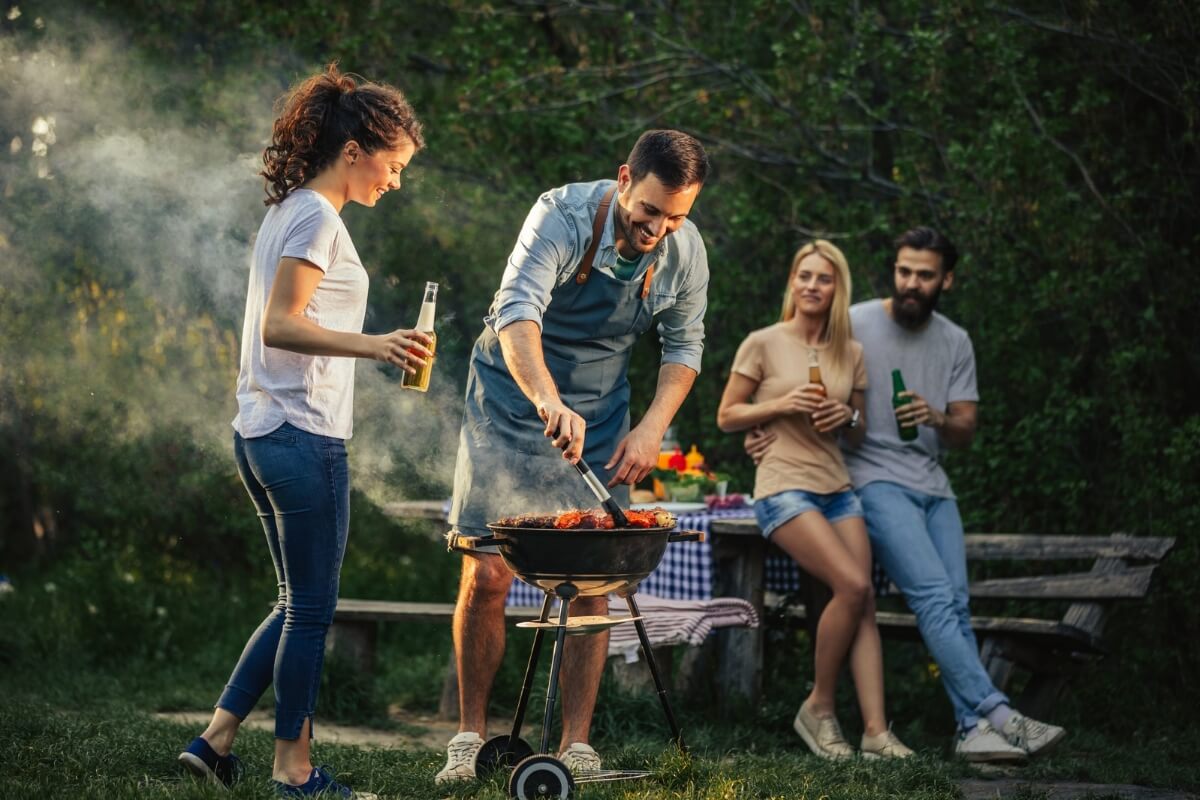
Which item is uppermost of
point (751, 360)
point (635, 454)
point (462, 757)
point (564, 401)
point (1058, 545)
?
point (751, 360)

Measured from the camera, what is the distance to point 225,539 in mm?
9422

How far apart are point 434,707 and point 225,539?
3231 mm

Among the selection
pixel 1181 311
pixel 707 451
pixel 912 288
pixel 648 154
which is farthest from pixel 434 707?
pixel 1181 311

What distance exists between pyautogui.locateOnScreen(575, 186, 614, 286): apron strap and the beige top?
5.33 ft

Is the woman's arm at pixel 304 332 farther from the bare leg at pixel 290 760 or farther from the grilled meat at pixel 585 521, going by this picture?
the bare leg at pixel 290 760

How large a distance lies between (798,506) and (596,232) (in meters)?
1.74

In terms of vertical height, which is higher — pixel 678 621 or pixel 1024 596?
pixel 1024 596

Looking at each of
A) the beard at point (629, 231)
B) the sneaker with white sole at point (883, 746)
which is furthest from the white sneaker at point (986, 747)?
the beard at point (629, 231)

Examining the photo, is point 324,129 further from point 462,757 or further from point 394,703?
point 394,703

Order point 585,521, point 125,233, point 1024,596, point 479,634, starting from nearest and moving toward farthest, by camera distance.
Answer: point 585,521 < point 479,634 < point 1024,596 < point 125,233

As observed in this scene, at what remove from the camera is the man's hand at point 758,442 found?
229 inches

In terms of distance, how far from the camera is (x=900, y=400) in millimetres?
5816

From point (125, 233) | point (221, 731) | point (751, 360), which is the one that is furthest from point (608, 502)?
point (125, 233)

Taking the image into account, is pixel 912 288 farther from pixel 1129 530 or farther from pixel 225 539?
pixel 225 539
